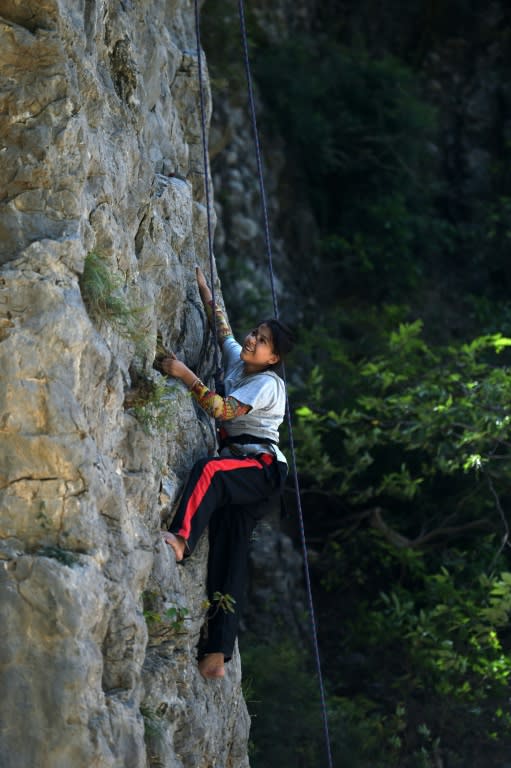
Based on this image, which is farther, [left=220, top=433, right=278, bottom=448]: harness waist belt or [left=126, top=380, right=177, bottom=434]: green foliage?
[left=220, top=433, right=278, bottom=448]: harness waist belt

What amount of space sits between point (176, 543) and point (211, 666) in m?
0.69

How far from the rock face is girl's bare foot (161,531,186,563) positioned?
109mm

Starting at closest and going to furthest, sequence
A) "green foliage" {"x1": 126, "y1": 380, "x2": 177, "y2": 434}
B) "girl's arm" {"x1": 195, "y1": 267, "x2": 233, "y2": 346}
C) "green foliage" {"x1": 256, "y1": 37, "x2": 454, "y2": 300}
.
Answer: "green foliage" {"x1": 126, "y1": 380, "x2": 177, "y2": 434} → "girl's arm" {"x1": 195, "y1": 267, "x2": 233, "y2": 346} → "green foliage" {"x1": 256, "y1": 37, "x2": 454, "y2": 300}

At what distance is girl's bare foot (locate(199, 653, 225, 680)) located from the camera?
19.9 ft

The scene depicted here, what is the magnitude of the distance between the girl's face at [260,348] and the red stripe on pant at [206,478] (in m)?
0.51

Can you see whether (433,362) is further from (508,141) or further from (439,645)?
(508,141)

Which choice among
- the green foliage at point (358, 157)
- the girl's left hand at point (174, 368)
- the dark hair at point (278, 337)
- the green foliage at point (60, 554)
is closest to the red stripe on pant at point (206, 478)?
the girl's left hand at point (174, 368)

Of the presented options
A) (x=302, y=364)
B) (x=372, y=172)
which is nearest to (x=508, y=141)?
(x=372, y=172)

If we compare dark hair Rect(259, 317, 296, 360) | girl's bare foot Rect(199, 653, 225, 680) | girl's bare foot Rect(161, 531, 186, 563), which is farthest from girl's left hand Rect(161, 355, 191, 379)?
girl's bare foot Rect(199, 653, 225, 680)

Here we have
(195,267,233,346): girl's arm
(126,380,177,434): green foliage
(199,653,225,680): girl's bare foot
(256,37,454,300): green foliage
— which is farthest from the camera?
(256,37,454,300): green foliage

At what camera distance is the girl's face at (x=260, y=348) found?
254 inches

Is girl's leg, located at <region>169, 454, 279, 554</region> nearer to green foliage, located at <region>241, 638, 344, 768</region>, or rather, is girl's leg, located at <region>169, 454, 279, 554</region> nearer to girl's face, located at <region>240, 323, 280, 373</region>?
girl's face, located at <region>240, 323, 280, 373</region>

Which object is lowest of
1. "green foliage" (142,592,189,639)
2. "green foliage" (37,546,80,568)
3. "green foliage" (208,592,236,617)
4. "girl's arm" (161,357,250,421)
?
"green foliage" (37,546,80,568)

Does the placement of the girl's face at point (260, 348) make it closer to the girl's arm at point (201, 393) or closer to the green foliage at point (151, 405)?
the girl's arm at point (201, 393)
